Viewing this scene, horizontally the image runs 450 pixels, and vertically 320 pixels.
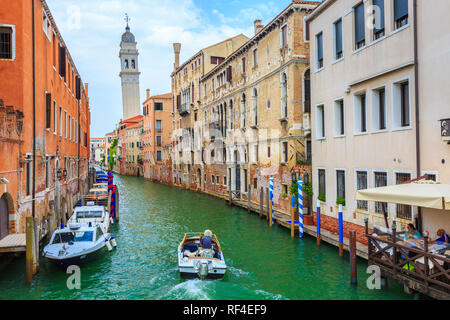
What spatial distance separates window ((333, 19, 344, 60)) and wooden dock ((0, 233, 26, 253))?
37.1 feet

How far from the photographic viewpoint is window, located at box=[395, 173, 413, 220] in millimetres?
10375

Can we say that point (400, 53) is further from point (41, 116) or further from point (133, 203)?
point (133, 203)

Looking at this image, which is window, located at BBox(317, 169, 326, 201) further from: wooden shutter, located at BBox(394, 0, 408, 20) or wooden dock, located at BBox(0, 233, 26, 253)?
wooden dock, located at BBox(0, 233, 26, 253)

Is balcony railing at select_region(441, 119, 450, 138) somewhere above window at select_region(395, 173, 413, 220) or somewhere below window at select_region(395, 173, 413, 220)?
above

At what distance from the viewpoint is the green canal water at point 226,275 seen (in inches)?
370

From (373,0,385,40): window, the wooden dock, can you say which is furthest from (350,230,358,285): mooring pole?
the wooden dock

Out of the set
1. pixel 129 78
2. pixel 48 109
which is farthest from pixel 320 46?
pixel 129 78

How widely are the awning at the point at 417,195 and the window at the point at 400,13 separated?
4.58 m

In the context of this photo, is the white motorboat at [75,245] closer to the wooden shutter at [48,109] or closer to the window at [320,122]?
the wooden shutter at [48,109]

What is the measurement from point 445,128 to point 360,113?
12.4 ft

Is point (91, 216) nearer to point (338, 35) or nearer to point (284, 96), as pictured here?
point (284, 96)

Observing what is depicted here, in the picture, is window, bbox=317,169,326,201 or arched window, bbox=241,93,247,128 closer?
window, bbox=317,169,326,201

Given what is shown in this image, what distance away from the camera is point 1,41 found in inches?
481
